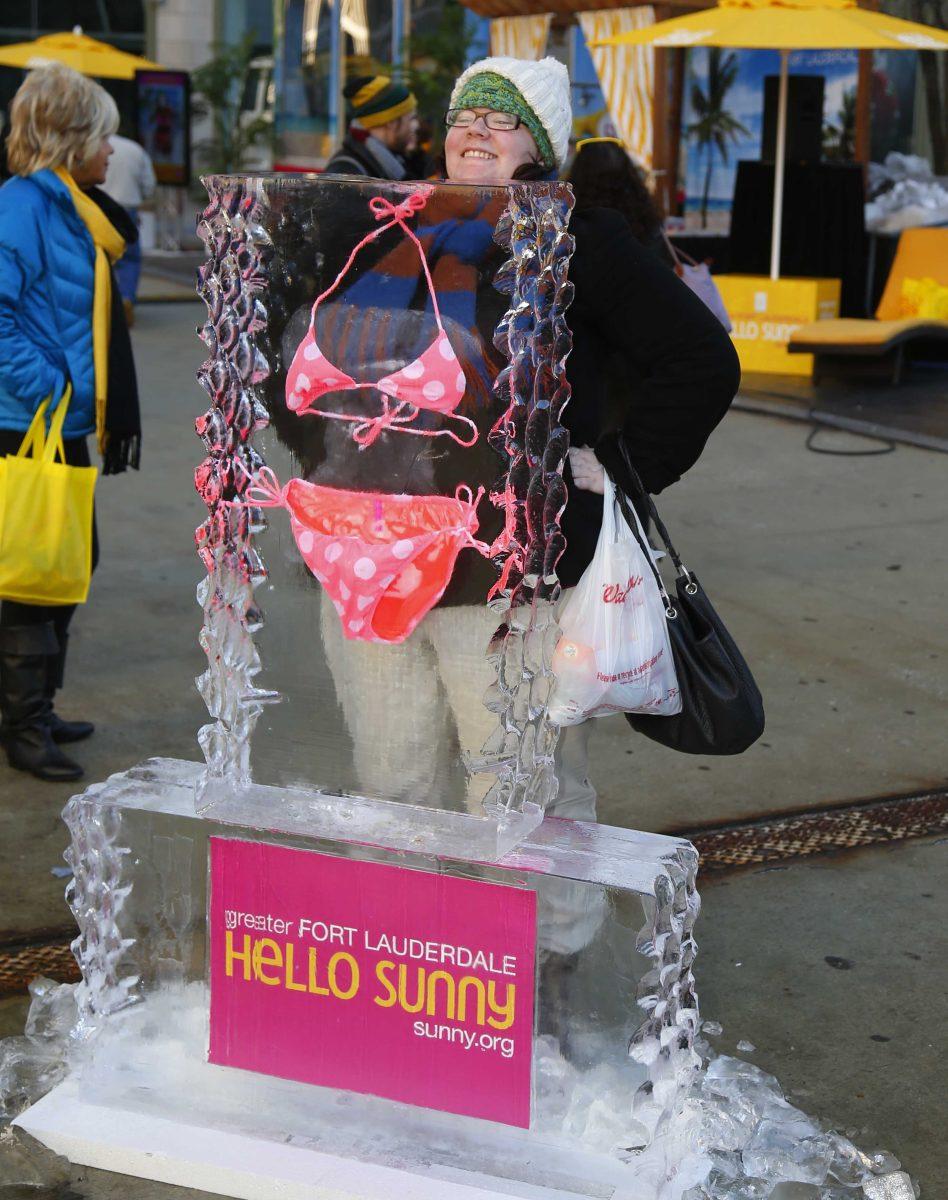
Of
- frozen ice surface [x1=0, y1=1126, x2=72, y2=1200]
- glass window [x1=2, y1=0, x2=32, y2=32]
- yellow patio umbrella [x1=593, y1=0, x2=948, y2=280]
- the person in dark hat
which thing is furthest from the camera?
glass window [x1=2, y1=0, x2=32, y2=32]

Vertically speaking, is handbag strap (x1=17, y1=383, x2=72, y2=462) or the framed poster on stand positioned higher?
the framed poster on stand

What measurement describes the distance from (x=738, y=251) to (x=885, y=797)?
28.4ft

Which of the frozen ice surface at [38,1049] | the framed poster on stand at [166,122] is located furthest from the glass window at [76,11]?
the frozen ice surface at [38,1049]

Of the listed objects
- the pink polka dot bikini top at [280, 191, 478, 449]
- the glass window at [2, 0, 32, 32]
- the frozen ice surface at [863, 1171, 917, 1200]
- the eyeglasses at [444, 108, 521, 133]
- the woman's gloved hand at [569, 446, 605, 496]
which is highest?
the glass window at [2, 0, 32, 32]

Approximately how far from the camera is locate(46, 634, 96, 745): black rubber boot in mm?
4281

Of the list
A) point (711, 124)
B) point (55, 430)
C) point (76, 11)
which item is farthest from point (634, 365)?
point (76, 11)

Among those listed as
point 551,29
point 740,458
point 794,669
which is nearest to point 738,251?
point 551,29

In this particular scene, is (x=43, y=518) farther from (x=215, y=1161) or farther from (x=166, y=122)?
(x=166, y=122)

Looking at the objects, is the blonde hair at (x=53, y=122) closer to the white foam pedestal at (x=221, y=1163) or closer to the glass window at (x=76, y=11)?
the white foam pedestal at (x=221, y=1163)

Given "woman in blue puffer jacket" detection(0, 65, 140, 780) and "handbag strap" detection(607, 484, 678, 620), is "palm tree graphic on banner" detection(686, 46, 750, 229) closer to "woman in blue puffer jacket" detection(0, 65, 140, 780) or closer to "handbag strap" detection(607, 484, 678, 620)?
"woman in blue puffer jacket" detection(0, 65, 140, 780)

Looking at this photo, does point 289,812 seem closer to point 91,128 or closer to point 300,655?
point 300,655

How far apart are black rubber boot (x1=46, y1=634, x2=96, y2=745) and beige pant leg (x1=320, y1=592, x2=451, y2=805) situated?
6.18 feet

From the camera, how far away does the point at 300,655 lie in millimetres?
2596

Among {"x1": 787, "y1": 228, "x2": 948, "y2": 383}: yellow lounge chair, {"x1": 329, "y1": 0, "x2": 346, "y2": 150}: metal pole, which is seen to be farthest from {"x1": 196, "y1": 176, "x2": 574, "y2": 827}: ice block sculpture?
{"x1": 329, "y1": 0, "x2": 346, "y2": 150}: metal pole
